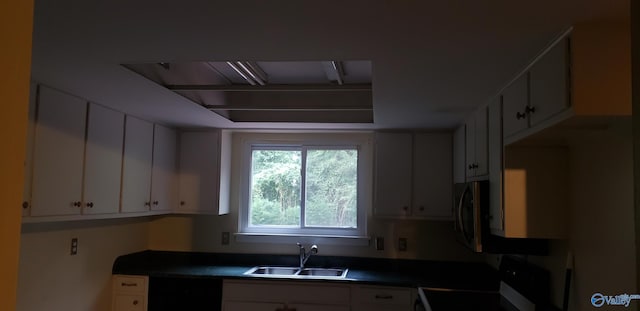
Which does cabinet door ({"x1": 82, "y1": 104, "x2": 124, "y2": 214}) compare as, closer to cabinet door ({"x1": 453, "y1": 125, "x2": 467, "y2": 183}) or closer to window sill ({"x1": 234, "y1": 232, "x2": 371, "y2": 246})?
window sill ({"x1": 234, "y1": 232, "x2": 371, "y2": 246})

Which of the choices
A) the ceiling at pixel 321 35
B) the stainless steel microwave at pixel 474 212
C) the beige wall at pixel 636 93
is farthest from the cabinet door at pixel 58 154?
the beige wall at pixel 636 93

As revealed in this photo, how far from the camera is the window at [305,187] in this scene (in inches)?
166

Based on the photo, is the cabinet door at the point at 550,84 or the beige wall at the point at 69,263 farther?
the beige wall at the point at 69,263

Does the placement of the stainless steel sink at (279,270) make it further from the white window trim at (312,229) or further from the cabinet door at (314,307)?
the cabinet door at (314,307)

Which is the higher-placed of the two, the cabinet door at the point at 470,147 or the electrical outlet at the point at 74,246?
the cabinet door at the point at 470,147

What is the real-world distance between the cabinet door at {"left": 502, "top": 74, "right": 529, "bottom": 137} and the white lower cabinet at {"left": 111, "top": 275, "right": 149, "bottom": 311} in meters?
2.83

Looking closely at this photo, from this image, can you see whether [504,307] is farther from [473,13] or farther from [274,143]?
[274,143]

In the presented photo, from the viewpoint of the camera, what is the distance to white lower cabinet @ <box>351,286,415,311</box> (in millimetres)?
3447

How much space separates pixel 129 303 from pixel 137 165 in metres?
1.07

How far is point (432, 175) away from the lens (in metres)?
3.80

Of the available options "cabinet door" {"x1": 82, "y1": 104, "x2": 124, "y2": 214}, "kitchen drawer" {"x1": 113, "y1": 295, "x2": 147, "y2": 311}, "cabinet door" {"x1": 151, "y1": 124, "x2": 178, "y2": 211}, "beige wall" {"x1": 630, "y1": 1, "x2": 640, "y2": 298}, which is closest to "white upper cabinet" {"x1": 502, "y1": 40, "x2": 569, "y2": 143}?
"beige wall" {"x1": 630, "y1": 1, "x2": 640, "y2": 298}

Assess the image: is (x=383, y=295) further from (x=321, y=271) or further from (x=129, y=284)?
(x=129, y=284)

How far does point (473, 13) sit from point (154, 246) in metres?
3.71

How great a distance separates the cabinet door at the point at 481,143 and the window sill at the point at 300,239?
145 centimetres
